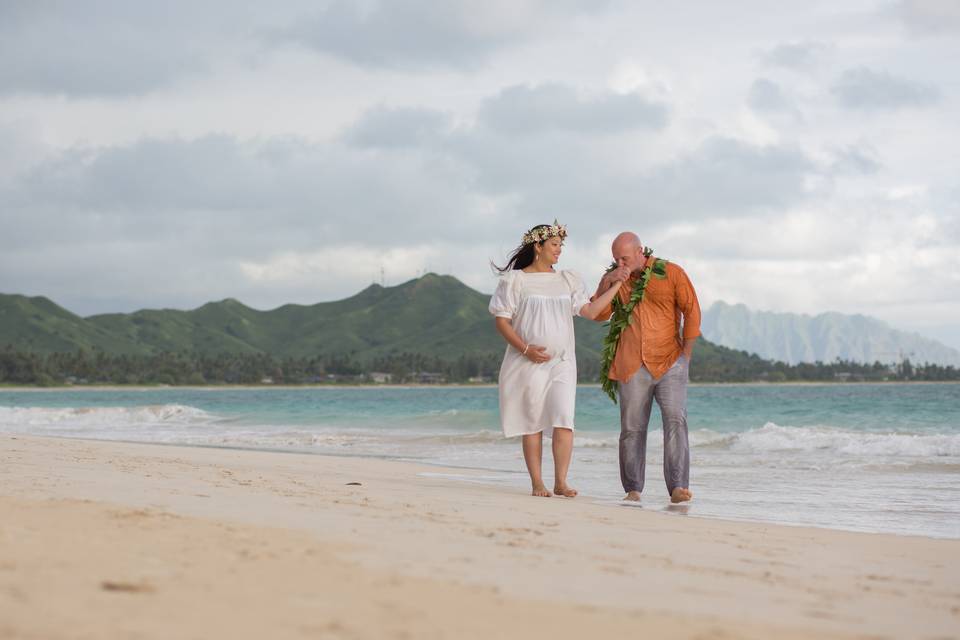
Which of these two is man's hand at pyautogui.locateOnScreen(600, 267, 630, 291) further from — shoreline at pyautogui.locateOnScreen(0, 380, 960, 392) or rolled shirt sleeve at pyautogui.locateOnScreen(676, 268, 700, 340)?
shoreline at pyautogui.locateOnScreen(0, 380, 960, 392)

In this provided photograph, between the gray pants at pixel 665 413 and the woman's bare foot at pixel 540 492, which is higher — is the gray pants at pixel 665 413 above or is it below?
above

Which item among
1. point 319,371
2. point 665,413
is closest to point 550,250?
point 665,413

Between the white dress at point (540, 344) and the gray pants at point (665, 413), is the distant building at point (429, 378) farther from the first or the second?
the white dress at point (540, 344)

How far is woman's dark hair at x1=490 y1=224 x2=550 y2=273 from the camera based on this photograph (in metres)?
8.20

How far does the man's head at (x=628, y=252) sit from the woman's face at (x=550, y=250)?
0.52 m

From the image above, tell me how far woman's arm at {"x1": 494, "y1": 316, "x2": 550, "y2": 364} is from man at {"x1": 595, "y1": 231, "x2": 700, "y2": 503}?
1.98 ft

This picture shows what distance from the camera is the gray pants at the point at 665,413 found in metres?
8.28

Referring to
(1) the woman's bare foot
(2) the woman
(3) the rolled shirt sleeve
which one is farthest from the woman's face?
(1) the woman's bare foot

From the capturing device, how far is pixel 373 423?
1318 inches

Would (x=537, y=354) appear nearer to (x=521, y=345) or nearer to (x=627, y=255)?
(x=521, y=345)

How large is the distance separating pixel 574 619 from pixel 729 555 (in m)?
2.03

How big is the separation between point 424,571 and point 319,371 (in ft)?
553

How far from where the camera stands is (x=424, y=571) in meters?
3.92

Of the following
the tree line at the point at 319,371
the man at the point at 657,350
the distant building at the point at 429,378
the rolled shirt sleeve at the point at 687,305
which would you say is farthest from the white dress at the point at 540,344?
the distant building at the point at 429,378
